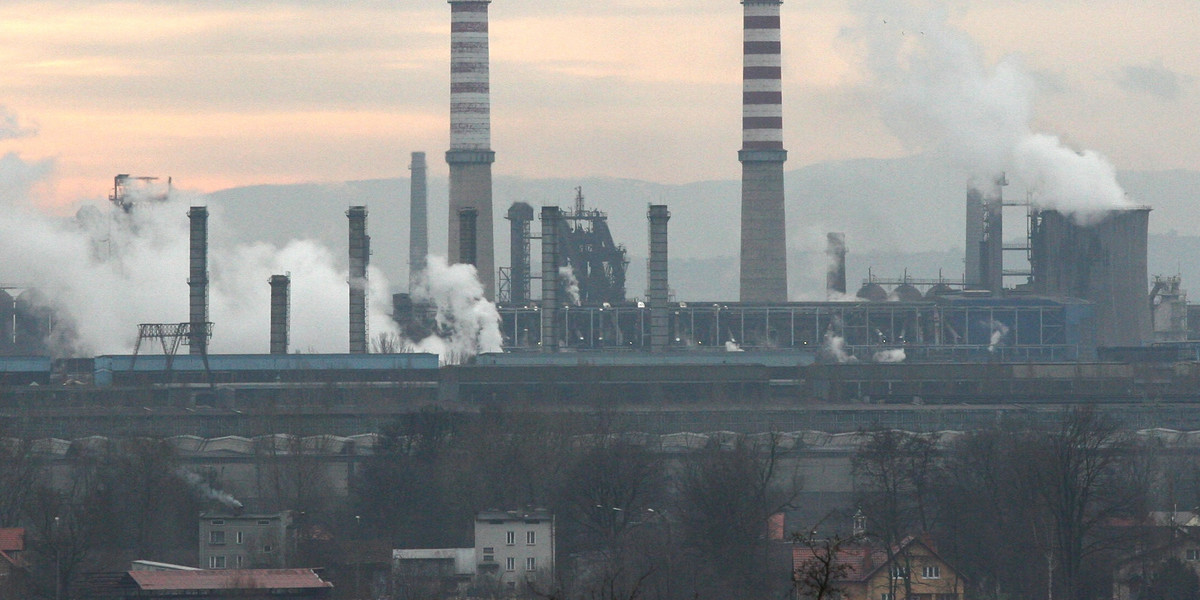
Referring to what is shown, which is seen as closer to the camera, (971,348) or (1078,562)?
(1078,562)

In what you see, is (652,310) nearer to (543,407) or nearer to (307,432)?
(543,407)

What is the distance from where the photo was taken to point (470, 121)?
6469 cm

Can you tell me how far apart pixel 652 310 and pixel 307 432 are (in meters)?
17.9

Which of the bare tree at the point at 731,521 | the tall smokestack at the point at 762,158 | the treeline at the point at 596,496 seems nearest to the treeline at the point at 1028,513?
the bare tree at the point at 731,521

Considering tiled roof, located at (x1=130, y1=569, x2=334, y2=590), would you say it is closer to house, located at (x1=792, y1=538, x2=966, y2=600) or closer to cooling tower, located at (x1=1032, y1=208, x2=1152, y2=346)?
house, located at (x1=792, y1=538, x2=966, y2=600)

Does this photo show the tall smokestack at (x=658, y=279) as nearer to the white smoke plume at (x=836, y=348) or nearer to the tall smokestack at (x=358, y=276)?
the white smoke plume at (x=836, y=348)

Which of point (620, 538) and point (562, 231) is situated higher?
point (562, 231)

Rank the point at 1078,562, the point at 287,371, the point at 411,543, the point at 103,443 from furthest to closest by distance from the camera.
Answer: the point at 287,371
the point at 103,443
the point at 411,543
the point at 1078,562

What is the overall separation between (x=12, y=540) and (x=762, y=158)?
38990 mm

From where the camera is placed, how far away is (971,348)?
2421 inches

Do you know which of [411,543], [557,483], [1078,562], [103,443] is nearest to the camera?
[1078,562]

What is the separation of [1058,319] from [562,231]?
15.5 m

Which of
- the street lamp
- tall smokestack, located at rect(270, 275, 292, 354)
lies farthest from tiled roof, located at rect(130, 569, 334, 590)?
tall smokestack, located at rect(270, 275, 292, 354)

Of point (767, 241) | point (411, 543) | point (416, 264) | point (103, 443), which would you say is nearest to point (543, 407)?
point (103, 443)
